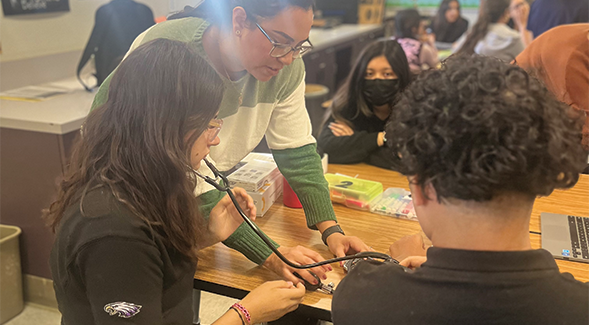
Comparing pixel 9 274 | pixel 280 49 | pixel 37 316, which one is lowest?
pixel 37 316

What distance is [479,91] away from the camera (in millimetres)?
641

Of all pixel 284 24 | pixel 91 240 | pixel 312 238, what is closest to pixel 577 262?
pixel 312 238

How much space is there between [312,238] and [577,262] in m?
0.60

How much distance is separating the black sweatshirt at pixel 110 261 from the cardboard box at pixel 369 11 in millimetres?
5103

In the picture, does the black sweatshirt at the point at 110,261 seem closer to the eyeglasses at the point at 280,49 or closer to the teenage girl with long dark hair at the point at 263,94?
the teenage girl with long dark hair at the point at 263,94

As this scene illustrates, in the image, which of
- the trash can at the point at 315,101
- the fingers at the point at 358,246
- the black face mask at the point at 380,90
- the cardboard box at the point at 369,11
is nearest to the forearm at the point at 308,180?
the fingers at the point at 358,246

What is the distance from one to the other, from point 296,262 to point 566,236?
670 millimetres

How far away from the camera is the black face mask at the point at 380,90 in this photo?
78.6 inches

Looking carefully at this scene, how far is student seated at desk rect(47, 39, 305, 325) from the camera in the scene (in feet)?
2.75

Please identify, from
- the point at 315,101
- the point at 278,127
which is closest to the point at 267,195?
the point at 278,127

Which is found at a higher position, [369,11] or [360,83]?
[360,83]

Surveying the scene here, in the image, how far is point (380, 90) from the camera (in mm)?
1998

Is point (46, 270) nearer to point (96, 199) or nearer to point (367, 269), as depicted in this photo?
point (96, 199)

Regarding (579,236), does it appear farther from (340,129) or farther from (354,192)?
(340,129)
